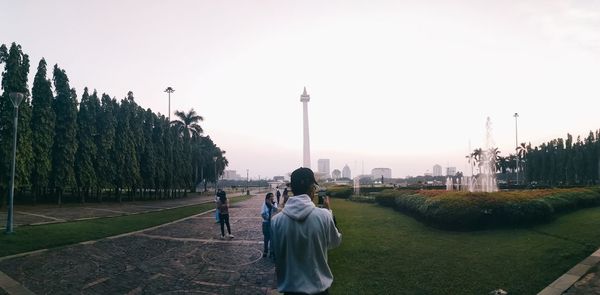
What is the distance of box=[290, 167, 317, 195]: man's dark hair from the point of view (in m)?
3.22

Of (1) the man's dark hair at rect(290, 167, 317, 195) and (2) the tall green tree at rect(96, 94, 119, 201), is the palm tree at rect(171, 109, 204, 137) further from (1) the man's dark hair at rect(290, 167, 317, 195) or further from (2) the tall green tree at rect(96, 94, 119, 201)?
(1) the man's dark hair at rect(290, 167, 317, 195)

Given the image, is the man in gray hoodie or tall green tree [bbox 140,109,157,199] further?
tall green tree [bbox 140,109,157,199]

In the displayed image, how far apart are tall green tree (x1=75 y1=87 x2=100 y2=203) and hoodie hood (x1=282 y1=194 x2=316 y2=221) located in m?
35.5

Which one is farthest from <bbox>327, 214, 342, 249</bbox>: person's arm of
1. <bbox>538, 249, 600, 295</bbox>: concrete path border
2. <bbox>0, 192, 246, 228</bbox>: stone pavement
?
<bbox>0, 192, 246, 228</bbox>: stone pavement

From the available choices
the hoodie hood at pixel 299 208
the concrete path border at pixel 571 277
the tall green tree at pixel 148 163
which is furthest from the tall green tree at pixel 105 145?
the hoodie hood at pixel 299 208

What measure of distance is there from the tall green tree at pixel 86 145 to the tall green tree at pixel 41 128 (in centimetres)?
300

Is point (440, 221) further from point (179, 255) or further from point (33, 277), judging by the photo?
point (33, 277)

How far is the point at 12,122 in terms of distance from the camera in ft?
86.6

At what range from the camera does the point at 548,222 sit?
40.4ft

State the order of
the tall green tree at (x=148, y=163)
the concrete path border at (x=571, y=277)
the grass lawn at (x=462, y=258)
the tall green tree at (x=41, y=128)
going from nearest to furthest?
the concrete path border at (x=571, y=277)
the grass lawn at (x=462, y=258)
the tall green tree at (x=41, y=128)
the tall green tree at (x=148, y=163)

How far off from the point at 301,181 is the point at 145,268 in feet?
26.1

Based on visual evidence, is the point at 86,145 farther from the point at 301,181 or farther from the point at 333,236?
the point at 333,236

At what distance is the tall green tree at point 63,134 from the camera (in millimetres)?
30781

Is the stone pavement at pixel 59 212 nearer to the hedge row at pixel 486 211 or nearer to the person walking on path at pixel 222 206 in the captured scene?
the person walking on path at pixel 222 206
